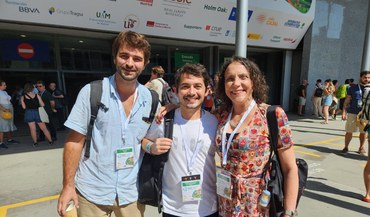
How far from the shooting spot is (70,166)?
1654mm

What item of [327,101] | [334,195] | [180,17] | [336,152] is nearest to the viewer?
[334,195]

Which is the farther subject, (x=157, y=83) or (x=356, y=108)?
(x=356, y=108)

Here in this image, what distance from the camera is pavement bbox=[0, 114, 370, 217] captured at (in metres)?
3.30

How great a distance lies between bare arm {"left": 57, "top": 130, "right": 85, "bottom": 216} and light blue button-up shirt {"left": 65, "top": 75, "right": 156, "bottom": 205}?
0.21 feet

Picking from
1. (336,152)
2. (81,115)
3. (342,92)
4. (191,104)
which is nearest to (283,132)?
(191,104)

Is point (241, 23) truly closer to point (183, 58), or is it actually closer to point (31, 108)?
point (31, 108)

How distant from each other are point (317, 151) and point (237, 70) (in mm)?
5389

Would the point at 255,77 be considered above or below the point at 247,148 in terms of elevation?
above

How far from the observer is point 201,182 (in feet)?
5.56

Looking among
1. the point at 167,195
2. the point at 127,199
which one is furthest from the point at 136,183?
the point at 167,195

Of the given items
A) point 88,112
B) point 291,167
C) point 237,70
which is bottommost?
point 291,167

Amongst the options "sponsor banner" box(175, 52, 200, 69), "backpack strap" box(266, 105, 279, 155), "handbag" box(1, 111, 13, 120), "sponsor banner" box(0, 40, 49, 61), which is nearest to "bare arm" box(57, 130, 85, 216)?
"backpack strap" box(266, 105, 279, 155)

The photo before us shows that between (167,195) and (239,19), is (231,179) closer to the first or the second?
(167,195)

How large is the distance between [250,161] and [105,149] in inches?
39.0
